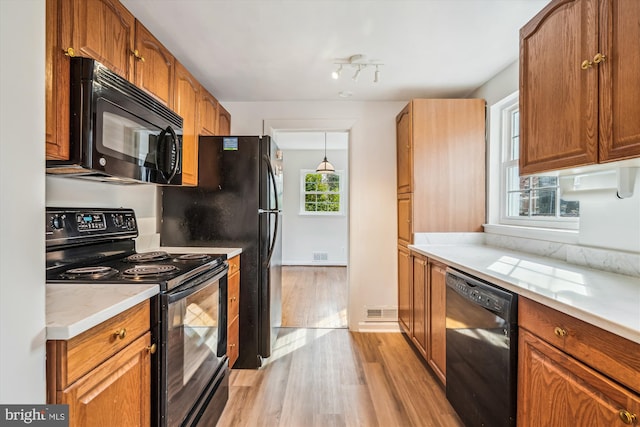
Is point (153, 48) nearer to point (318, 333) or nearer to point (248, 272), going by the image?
point (248, 272)

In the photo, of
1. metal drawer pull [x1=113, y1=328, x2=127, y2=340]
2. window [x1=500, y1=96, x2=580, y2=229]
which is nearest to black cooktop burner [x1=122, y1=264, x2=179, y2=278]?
metal drawer pull [x1=113, y1=328, x2=127, y2=340]

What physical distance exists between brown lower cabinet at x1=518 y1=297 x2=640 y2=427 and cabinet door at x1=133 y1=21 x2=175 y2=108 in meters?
2.13

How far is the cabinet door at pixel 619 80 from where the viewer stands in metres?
1.08

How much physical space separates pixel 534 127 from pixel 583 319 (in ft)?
3.38

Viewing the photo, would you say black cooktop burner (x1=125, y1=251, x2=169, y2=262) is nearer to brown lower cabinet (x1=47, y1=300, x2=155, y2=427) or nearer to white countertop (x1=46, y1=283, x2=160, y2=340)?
white countertop (x1=46, y1=283, x2=160, y2=340)

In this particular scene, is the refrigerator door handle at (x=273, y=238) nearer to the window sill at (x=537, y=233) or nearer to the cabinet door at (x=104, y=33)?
the cabinet door at (x=104, y=33)

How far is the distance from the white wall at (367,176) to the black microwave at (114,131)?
1.52 metres

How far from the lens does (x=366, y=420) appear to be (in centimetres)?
180

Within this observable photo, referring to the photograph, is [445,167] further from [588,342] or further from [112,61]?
[112,61]

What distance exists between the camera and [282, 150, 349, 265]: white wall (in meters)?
6.48

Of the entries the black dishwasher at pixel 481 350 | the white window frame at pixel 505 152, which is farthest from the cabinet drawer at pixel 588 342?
the white window frame at pixel 505 152

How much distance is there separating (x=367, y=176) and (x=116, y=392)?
2641 millimetres

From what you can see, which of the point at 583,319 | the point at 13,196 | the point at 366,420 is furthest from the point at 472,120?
the point at 13,196

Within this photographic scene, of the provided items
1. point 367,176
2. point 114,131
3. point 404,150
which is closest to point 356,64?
point 404,150
